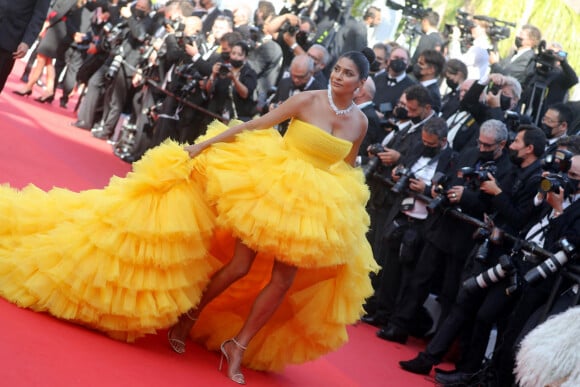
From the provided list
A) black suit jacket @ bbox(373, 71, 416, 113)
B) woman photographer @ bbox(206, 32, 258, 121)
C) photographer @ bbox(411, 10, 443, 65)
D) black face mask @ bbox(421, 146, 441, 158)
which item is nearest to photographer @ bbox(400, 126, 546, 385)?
black face mask @ bbox(421, 146, 441, 158)

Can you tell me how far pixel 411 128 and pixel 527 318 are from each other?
9.86 feet

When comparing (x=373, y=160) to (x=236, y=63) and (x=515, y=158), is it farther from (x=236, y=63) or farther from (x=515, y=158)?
(x=236, y=63)

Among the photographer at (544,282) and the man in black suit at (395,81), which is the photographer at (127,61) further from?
the photographer at (544,282)

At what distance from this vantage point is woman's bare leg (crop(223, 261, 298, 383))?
6.09m

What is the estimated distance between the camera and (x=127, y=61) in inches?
615

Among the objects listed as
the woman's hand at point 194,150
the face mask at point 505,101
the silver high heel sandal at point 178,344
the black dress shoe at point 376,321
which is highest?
the face mask at point 505,101

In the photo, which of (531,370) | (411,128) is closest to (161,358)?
(531,370)

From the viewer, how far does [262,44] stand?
1388 centimetres

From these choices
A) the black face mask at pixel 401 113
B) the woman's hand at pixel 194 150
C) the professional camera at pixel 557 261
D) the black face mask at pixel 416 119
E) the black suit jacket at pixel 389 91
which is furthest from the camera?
the black suit jacket at pixel 389 91

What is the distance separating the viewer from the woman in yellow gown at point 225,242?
19.3 ft

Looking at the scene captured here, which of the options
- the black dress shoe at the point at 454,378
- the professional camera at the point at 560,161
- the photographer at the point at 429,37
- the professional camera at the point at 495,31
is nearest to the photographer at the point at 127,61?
the photographer at the point at 429,37

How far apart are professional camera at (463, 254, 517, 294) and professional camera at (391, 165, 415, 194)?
141 centimetres

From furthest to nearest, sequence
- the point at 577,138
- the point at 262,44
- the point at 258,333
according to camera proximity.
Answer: the point at 262,44
the point at 577,138
the point at 258,333

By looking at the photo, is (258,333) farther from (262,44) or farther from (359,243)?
(262,44)
